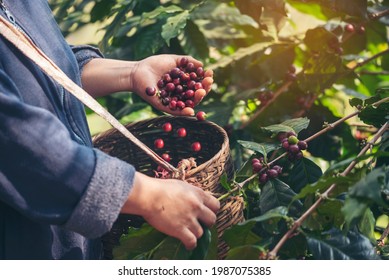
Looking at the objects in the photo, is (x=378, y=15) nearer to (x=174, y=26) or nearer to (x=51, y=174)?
(x=174, y=26)

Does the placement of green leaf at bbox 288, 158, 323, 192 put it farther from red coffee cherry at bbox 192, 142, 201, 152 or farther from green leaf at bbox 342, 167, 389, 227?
green leaf at bbox 342, 167, 389, 227

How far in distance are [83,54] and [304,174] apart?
69 cm

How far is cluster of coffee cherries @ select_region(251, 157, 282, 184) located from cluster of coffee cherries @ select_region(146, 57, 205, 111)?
0.88 ft

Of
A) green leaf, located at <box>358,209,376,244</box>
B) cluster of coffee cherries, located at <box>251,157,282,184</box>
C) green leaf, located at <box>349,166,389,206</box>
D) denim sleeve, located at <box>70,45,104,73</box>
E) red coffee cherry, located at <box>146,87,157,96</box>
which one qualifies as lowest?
green leaf, located at <box>358,209,376,244</box>

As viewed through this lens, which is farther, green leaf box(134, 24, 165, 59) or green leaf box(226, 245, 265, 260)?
green leaf box(134, 24, 165, 59)

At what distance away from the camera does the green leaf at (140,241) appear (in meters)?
1.35

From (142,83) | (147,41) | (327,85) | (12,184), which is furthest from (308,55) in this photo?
(12,184)

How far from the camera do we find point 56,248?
1.37 meters

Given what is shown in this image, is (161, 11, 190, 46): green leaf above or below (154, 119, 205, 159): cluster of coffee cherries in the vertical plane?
above

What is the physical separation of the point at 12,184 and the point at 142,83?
0.60 metres

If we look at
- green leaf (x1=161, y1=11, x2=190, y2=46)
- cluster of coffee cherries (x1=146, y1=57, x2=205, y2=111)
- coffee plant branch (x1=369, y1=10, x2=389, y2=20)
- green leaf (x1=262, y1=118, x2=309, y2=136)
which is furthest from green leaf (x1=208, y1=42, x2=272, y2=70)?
green leaf (x1=262, y1=118, x2=309, y2=136)

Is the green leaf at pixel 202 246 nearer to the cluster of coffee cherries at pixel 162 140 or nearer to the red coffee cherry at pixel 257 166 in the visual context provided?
the red coffee cherry at pixel 257 166

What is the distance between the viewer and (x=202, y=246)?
1.30 meters

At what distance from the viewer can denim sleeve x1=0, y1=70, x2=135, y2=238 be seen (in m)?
1.17
